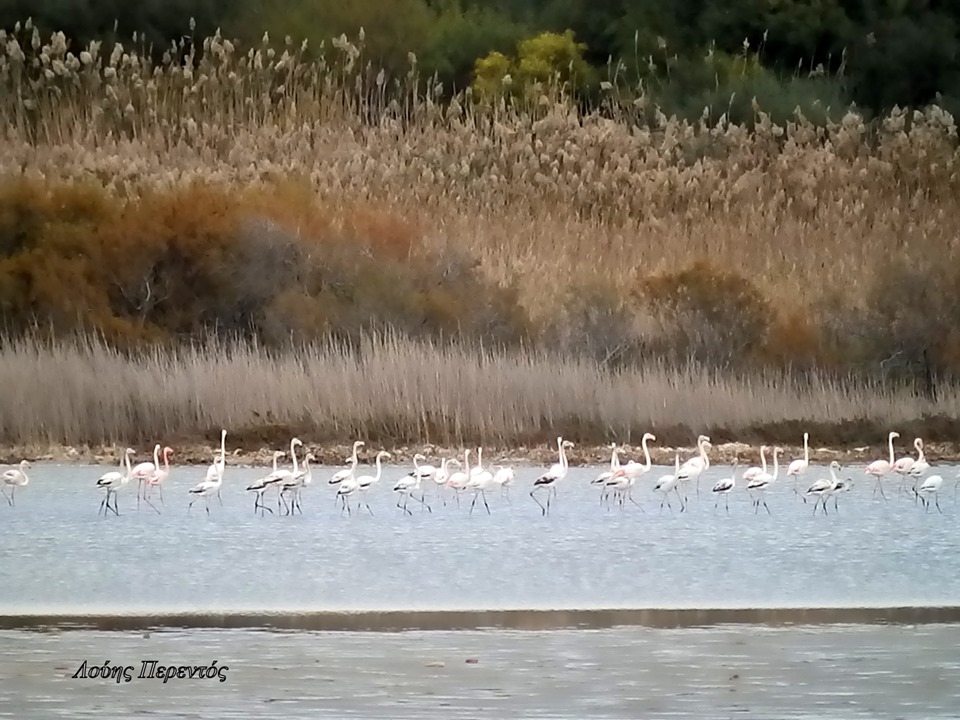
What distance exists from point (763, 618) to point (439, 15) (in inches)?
77.8

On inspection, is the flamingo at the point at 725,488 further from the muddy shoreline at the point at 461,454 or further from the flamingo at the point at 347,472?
the flamingo at the point at 347,472

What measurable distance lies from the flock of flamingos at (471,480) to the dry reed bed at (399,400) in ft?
0.23

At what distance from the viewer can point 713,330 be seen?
4.12 meters

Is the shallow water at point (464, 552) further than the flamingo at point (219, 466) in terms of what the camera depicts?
No

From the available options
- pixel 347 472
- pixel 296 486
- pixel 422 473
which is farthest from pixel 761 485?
pixel 296 486

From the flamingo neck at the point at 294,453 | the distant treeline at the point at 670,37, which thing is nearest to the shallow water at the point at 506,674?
the flamingo neck at the point at 294,453

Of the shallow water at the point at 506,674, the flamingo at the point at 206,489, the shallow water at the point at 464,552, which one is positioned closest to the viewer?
the shallow water at the point at 506,674

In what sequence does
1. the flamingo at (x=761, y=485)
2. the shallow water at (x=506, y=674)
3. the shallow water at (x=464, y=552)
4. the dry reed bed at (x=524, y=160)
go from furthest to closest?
the dry reed bed at (x=524, y=160)
the flamingo at (x=761, y=485)
the shallow water at (x=464, y=552)
the shallow water at (x=506, y=674)

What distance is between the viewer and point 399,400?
161 inches

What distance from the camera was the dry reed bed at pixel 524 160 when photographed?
4148 mm

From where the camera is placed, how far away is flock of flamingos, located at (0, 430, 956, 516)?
3885 millimetres

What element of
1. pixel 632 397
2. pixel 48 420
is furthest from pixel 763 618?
pixel 48 420

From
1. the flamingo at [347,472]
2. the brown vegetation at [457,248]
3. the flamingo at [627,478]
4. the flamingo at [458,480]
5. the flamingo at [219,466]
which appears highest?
the brown vegetation at [457,248]

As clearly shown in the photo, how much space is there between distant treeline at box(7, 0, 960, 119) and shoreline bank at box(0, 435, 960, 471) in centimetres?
102
